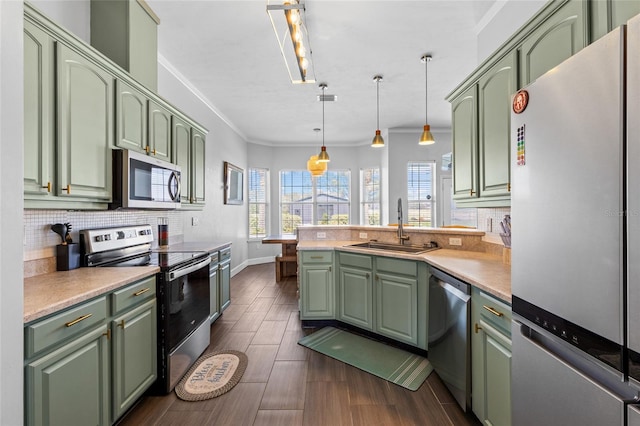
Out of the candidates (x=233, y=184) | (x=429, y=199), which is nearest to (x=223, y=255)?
(x=233, y=184)

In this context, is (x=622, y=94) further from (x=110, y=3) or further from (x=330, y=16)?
(x=110, y=3)

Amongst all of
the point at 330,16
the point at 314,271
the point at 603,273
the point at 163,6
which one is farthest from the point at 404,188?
the point at 603,273

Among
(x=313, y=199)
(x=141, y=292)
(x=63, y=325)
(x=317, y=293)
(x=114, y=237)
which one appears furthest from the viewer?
(x=313, y=199)

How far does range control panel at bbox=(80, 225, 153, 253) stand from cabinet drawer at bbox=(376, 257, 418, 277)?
2.20 m

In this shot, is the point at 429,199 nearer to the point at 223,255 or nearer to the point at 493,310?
the point at 223,255

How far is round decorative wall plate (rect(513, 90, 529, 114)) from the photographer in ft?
3.67

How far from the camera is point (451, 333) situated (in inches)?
74.9

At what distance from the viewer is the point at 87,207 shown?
1771 millimetres

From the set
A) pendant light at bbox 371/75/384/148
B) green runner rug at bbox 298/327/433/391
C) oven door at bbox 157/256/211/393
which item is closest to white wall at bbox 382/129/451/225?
pendant light at bbox 371/75/384/148

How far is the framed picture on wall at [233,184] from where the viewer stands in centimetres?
515

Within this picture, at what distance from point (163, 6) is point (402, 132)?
4.80 m

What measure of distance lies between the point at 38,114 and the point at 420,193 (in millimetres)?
5936

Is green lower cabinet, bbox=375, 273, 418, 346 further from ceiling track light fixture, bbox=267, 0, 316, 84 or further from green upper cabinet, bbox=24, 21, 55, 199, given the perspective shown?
green upper cabinet, bbox=24, 21, 55, 199

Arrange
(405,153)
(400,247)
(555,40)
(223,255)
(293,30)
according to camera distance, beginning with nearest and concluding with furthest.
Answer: (555,40) → (293,30) → (400,247) → (223,255) → (405,153)
